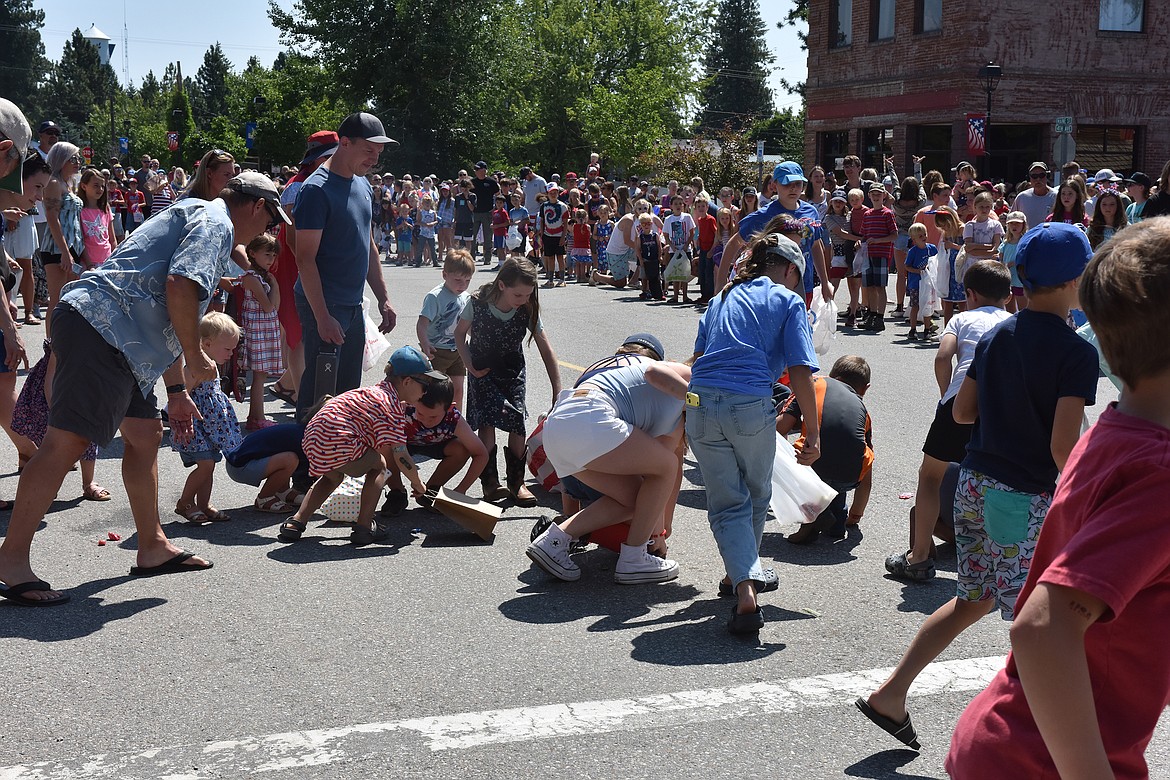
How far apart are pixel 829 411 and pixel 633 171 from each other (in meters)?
36.7

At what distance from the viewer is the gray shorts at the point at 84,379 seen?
209 inches

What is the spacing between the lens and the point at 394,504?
7004 mm

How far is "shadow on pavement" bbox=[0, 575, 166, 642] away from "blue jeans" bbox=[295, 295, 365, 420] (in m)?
2.10

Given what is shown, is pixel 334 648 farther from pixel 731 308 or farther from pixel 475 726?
pixel 731 308

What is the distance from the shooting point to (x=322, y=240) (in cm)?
727

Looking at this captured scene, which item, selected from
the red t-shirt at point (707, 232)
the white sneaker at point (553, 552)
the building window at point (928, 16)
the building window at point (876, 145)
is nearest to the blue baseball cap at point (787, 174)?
the white sneaker at point (553, 552)

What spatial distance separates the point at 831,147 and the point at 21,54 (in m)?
91.0

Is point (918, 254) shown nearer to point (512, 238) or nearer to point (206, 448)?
point (206, 448)

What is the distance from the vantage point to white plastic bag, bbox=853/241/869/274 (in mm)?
15961

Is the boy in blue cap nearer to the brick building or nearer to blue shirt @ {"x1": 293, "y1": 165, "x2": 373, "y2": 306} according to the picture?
blue shirt @ {"x1": 293, "y1": 165, "x2": 373, "y2": 306}

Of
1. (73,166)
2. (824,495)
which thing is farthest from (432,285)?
(824,495)

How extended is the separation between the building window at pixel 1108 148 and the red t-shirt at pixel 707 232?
2010cm

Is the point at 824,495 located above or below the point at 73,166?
below

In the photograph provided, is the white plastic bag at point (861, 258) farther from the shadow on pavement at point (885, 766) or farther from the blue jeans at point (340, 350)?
the shadow on pavement at point (885, 766)
